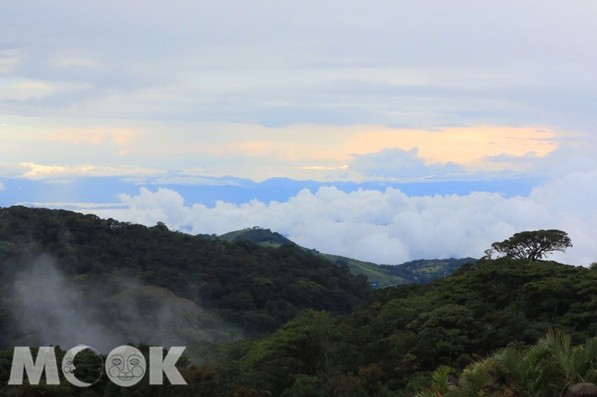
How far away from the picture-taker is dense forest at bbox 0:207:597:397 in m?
26.0

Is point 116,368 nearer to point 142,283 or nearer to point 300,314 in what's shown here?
point 300,314

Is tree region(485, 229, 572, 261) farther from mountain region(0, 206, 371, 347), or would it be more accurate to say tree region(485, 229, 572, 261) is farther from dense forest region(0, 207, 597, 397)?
mountain region(0, 206, 371, 347)

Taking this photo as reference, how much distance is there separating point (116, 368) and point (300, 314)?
911 inches

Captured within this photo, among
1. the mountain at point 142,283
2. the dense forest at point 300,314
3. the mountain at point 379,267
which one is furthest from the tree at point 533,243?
the mountain at point 379,267

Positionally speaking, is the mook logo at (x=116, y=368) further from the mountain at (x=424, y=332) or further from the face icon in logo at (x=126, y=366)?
the mountain at (x=424, y=332)

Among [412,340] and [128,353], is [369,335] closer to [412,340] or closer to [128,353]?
[412,340]

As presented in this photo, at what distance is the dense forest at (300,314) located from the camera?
85.4ft

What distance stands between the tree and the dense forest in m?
1.57

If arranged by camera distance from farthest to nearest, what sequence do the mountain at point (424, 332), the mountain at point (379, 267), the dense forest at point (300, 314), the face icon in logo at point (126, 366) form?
the mountain at point (379, 267)
the mountain at point (424, 332)
the face icon in logo at point (126, 366)
the dense forest at point (300, 314)

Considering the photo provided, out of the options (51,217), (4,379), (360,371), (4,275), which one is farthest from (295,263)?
(4,379)

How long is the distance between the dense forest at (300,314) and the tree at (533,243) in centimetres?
157

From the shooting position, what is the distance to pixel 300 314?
1981 inches

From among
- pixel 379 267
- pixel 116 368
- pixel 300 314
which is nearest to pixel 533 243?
pixel 300 314

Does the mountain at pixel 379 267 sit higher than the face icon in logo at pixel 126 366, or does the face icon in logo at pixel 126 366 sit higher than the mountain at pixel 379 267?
the face icon in logo at pixel 126 366
